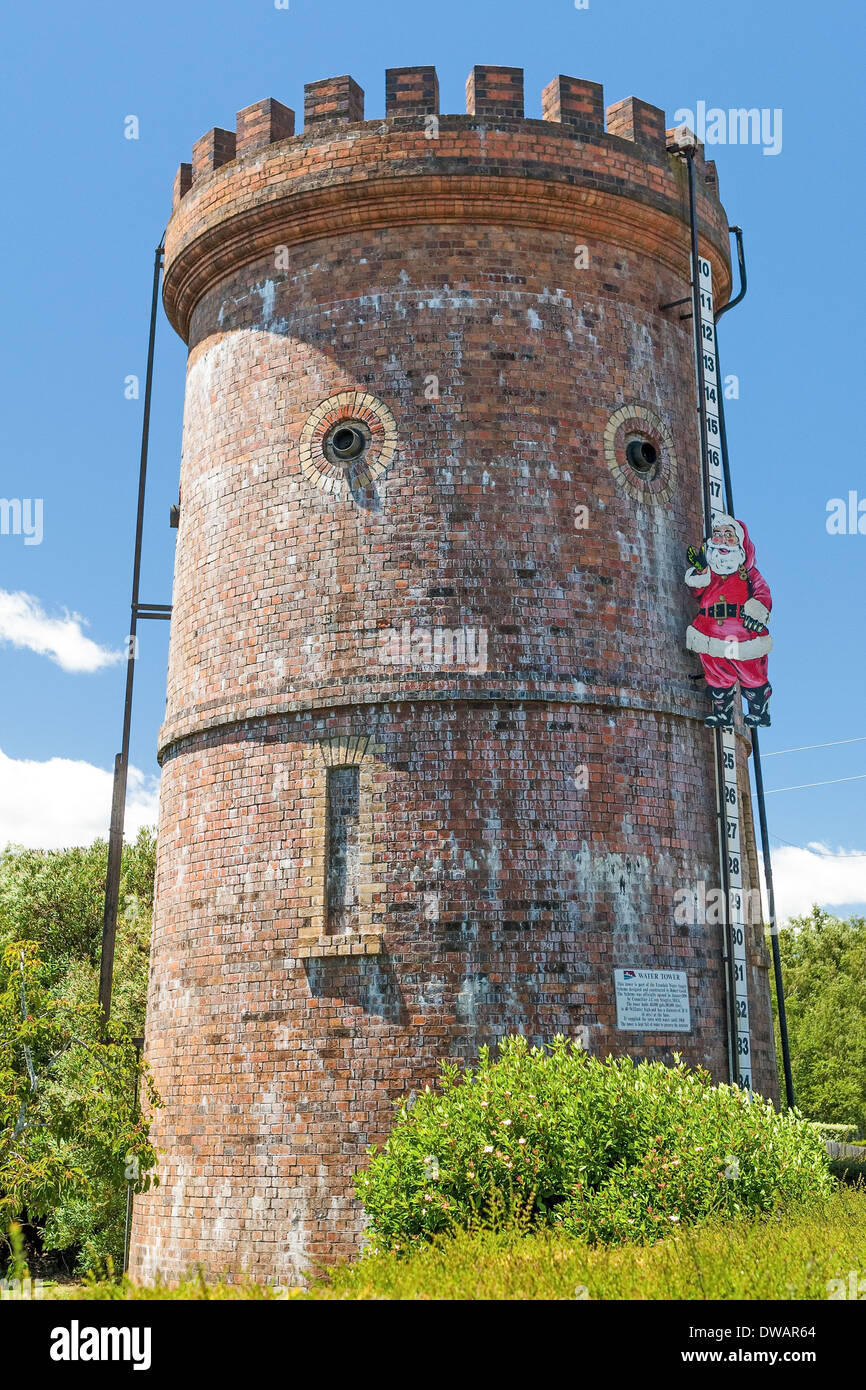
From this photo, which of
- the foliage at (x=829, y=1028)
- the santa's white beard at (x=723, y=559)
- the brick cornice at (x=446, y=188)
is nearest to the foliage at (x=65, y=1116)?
the santa's white beard at (x=723, y=559)

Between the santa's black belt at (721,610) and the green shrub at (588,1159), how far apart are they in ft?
20.8

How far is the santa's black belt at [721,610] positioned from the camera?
55.6 feet

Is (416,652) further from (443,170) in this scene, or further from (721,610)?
(443,170)

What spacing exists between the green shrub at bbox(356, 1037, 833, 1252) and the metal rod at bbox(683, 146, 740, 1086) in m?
3.13

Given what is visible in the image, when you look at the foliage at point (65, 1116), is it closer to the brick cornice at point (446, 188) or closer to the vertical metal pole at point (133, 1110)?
the vertical metal pole at point (133, 1110)

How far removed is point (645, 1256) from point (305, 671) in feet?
27.5

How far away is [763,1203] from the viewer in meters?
11.0

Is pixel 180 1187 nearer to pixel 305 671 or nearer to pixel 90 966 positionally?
pixel 305 671

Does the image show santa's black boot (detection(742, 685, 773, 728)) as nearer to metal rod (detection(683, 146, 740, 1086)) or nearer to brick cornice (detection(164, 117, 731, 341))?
metal rod (detection(683, 146, 740, 1086))

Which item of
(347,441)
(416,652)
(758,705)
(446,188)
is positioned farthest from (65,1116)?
(446,188)

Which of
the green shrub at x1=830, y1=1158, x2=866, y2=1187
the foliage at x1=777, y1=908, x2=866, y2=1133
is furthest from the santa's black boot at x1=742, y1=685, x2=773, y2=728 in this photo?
the foliage at x1=777, y1=908, x2=866, y2=1133

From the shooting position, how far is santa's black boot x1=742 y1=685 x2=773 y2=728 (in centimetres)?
1712

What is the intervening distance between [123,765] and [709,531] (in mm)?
8937
